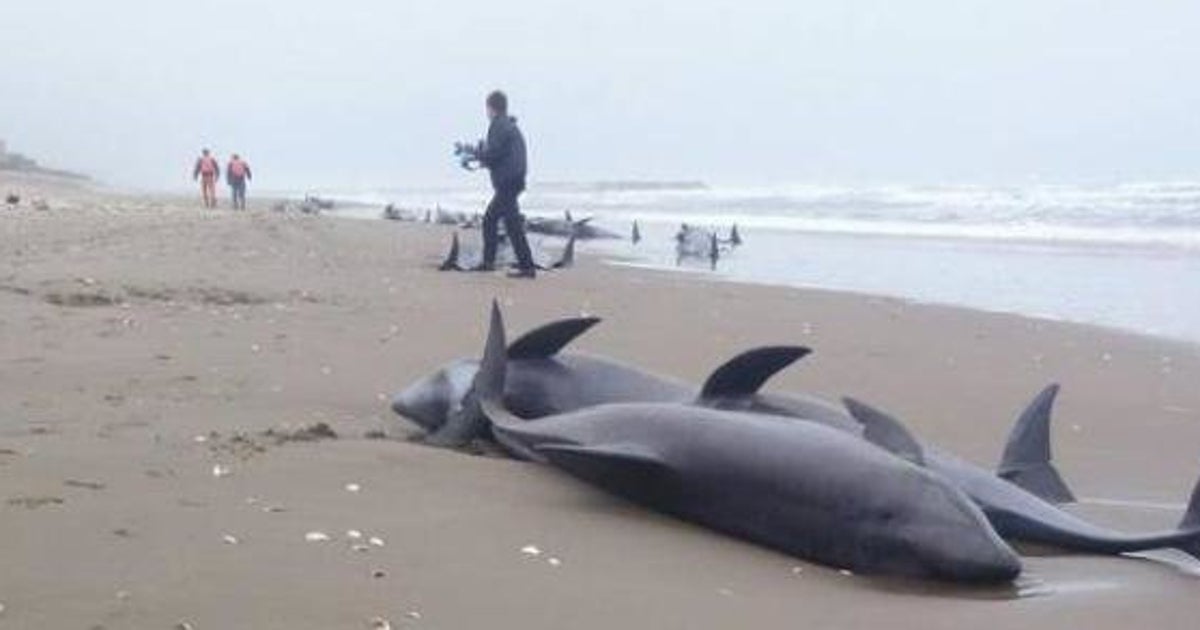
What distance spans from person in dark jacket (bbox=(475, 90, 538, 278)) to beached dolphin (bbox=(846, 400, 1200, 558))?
10352 millimetres

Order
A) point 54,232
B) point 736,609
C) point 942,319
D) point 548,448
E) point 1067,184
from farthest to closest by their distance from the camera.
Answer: point 1067,184
point 54,232
point 942,319
point 548,448
point 736,609

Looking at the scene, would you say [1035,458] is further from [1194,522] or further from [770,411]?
[1194,522]

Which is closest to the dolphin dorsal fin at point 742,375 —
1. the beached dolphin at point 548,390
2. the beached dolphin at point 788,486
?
the beached dolphin at point 548,390

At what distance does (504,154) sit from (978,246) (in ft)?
40.2

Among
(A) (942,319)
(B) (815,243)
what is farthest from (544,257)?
(B) (815,243)

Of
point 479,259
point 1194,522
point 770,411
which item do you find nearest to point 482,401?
point 770,411

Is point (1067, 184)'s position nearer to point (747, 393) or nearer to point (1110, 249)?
point (1110, 249)

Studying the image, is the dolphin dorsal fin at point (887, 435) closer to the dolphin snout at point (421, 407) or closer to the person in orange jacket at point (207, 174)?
the dolphin snout at point (421, 407)

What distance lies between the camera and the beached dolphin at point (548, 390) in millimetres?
6016

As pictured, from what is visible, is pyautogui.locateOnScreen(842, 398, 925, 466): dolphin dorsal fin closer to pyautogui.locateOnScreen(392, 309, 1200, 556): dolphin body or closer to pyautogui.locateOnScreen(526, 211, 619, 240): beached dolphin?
pyautogui.locateOnScreen(392, 309, 1200, 556): dolphin body

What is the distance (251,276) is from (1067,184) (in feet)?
137

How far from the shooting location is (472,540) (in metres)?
4.36

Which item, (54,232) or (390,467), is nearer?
(390,467)

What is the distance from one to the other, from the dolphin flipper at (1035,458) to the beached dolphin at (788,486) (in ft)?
3.70
